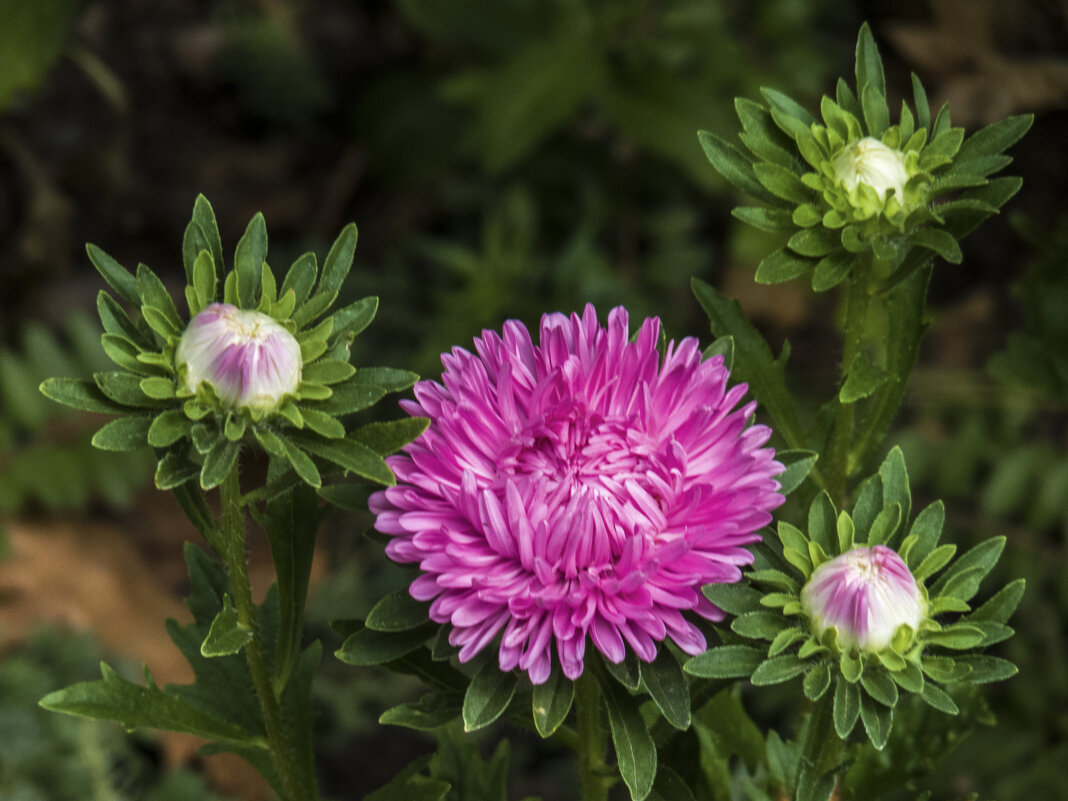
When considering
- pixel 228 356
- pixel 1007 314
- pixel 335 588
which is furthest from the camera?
pixel 1007 314

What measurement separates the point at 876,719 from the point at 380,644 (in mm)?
450

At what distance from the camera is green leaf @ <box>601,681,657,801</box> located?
109 centimetres

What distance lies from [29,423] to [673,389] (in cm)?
243

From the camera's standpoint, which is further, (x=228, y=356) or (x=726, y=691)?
(x=726, y=691)

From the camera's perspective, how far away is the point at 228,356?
1027mm

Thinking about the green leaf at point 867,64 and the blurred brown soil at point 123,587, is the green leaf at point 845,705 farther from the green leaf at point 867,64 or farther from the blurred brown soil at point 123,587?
the blurred brown soil at point 123,587

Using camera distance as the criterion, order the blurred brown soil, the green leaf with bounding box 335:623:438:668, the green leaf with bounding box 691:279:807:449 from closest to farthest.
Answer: the green leaf with bounding box 335:623:438:668
the green leaf with bounding box 691:279:807:449
the blurred brown soil

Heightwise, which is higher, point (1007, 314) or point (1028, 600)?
point (1007, 314)

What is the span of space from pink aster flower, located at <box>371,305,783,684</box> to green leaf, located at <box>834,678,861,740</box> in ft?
0.40

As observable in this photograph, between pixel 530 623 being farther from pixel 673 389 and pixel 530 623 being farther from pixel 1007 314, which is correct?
pixel 1007 314

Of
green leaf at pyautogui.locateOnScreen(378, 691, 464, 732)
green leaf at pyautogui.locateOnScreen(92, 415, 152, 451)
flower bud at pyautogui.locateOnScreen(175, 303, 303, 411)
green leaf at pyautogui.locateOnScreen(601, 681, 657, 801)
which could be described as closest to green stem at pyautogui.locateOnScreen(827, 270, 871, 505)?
green leaf at pyautogui.locateOnScreen(601, 681, 657, 801)

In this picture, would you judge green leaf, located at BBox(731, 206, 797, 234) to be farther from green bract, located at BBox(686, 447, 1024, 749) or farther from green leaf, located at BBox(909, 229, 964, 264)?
green bract, located at BBox(686, 447, 1024, 749)

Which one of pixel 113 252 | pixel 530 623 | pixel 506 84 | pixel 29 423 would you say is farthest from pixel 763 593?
pixel 113 252

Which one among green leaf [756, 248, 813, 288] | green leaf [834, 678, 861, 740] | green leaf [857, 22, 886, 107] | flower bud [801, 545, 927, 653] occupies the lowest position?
green leaf [834, 678, 861, 740]
